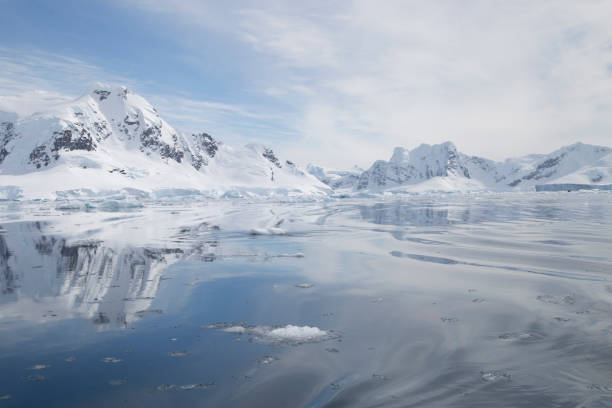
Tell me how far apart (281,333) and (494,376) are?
11.4 ft

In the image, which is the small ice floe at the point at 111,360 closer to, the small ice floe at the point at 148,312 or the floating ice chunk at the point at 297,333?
the small ice floe at the point at 148,312

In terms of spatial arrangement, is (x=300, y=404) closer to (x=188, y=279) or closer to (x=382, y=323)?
(x=382, y=323)

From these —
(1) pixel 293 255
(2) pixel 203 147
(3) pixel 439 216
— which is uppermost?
(2) pixel 203 147

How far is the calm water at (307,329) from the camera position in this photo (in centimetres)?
507

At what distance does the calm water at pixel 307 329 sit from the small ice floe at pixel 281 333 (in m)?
0.04

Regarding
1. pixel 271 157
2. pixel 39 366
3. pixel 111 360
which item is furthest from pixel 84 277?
pixel 271 157

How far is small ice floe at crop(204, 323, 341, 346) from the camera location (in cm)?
679

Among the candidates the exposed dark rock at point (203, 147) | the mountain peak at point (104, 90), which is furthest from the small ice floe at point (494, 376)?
the mountain peak at point (104, 90)

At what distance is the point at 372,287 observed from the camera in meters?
10.4

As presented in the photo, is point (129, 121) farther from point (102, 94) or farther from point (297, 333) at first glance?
point (297, 333)

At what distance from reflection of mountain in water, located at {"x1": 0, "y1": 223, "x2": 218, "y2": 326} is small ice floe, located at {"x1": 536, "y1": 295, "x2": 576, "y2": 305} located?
29.0 ft

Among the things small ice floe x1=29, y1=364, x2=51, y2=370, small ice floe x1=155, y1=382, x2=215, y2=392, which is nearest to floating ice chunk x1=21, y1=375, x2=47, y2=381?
small ice floe x1=29, y1=364, x2=51, y2=370

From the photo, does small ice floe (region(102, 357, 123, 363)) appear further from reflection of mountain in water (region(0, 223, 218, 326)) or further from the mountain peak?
the mountain peak

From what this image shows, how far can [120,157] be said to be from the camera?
12112 centimetres
